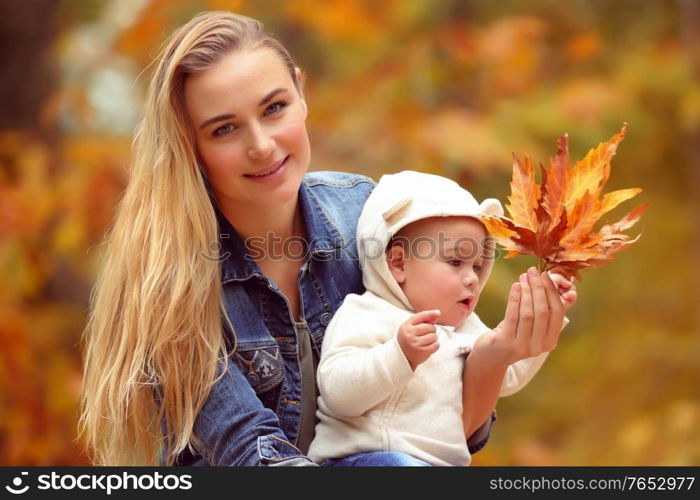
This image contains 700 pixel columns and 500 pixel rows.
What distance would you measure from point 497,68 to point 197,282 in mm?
2862

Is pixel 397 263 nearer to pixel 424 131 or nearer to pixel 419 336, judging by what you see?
pixel 419 336

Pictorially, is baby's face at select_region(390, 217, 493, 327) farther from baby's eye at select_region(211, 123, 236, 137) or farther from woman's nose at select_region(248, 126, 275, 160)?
baby's eye at select_region(211, 123, 236, 137)

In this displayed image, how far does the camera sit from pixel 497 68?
490 centimetres

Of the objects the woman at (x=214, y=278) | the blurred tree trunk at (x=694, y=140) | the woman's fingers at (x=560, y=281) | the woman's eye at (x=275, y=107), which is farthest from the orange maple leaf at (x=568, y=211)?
the blurred tree trunk at (x=694, y=140)

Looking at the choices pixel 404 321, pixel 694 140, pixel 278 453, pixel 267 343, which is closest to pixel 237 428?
pixel 278 453

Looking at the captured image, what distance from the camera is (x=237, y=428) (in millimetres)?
2371

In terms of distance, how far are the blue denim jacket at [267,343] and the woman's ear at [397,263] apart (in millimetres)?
232

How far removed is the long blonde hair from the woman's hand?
669mm

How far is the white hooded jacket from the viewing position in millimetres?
2262

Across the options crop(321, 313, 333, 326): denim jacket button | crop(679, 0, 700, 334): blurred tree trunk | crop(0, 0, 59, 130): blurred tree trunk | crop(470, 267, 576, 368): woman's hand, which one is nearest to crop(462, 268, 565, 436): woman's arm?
crop(470, 267, 576, 368): woman's hand

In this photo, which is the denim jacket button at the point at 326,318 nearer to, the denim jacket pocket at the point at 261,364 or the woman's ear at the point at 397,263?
the denim jacket pocket at the point at 261,364

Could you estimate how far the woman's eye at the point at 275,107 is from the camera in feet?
8.00

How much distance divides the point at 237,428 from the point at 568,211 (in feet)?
3.00
